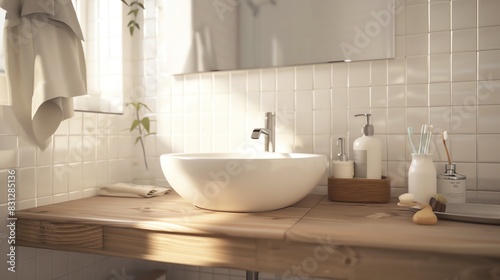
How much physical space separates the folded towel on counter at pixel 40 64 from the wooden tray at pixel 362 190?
2.97ft

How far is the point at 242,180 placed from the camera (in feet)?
2.92

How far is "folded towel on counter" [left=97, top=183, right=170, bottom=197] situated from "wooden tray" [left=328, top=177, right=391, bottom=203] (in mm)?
653

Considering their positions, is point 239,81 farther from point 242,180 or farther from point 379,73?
point 242,180

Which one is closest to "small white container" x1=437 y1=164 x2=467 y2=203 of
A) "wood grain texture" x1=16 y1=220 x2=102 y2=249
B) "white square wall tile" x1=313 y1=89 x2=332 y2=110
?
"white square wall tile" x1=313 y1=89 x2=332 y2=110

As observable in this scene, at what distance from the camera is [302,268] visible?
0.77 meters

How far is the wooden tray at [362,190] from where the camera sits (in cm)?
112

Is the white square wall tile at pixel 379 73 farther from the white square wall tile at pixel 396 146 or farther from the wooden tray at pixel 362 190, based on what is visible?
the wooden tray at pixel 362 190

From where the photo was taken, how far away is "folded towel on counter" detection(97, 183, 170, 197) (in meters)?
1.27

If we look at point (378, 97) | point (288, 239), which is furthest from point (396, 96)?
point (288, 239)

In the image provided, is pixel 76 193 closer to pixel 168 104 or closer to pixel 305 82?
pixel 168 104

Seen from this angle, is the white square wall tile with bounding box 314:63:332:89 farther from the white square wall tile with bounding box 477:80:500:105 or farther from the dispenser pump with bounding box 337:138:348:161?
the white square wall tile with bounding box 477:80:500:105

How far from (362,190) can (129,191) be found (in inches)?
32.8

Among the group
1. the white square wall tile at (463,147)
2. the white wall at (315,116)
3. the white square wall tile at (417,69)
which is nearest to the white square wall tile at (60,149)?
the white wall at (315,116)

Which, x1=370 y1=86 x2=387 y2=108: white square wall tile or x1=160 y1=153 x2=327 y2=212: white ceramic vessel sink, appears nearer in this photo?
x1=160 y1=153 x2=327 y2=212: white ceramic vessel sink
